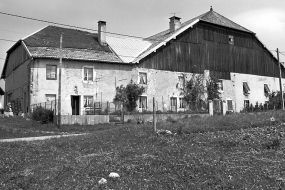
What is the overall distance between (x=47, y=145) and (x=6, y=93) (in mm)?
29185

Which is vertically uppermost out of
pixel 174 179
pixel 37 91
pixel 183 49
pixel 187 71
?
pixel 183 49

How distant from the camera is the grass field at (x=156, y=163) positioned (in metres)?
6.86

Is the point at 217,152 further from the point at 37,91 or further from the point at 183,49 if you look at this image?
the point at 183,49

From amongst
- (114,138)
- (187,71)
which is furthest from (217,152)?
(187,71)

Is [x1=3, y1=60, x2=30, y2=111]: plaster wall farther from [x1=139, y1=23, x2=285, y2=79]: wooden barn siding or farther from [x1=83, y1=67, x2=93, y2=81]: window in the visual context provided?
[x1=139, y1=23, x2=285, y2=79]: wooden barn siding

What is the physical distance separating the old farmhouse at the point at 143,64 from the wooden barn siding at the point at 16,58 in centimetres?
10

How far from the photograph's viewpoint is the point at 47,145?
1218 cm

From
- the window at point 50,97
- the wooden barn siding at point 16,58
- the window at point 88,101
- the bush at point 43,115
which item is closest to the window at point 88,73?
the window at point 88,101

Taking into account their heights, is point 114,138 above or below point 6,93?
below

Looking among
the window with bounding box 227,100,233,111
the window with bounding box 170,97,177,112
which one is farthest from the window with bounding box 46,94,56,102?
the window with bounding box 227,100,233,111

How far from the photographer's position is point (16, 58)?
112ft

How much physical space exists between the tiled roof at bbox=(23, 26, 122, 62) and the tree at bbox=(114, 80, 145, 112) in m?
3.19

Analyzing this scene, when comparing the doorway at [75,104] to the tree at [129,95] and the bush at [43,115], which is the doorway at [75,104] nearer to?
the tree at [129,95]

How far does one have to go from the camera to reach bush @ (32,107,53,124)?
79.3 feet
